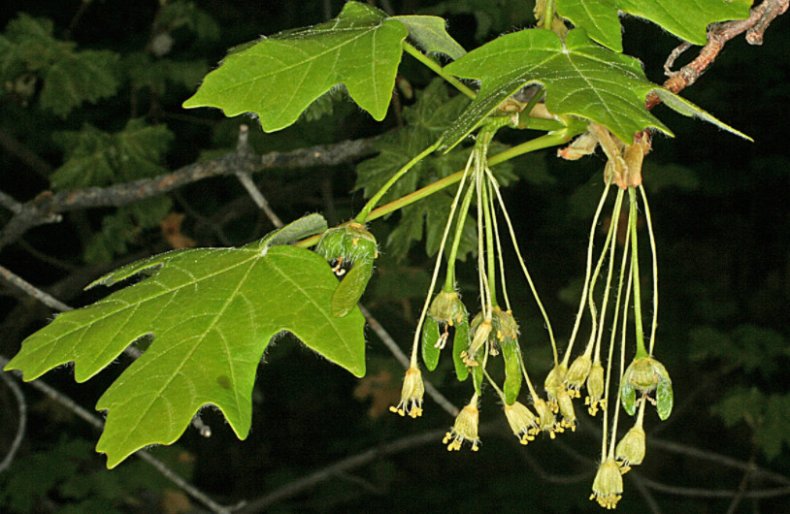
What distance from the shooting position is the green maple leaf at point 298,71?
4.53ft

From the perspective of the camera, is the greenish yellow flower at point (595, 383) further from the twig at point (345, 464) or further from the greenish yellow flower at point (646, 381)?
the twig at point (345, 464)

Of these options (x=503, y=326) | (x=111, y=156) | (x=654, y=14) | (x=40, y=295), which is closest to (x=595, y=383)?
(x=503, y=326)

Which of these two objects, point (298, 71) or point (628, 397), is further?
point (298, 71)

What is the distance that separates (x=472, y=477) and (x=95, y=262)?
284cm

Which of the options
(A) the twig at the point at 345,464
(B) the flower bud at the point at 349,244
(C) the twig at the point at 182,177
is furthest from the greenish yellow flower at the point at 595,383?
(A) the twig at the point at 345,464

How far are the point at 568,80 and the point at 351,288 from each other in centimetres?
36

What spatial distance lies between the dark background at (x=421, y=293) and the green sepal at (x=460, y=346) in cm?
182

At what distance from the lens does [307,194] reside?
12.7 ft

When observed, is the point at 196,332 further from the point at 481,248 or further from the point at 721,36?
the point at 721,36

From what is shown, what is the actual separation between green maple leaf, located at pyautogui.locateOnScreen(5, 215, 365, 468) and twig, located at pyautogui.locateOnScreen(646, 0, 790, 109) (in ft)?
1.77

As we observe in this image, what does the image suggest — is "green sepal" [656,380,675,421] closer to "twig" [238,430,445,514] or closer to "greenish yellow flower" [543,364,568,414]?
"greenish yellow flower" [543,364,568,414]

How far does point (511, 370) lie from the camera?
1.26 meters

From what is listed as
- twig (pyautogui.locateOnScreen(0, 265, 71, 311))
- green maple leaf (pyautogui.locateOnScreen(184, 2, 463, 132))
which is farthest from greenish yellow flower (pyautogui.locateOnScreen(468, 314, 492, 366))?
twig (pyautogui.locateOnScreen(0, 265, 71, 311))

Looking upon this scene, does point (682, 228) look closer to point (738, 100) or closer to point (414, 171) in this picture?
point (738, 100)
